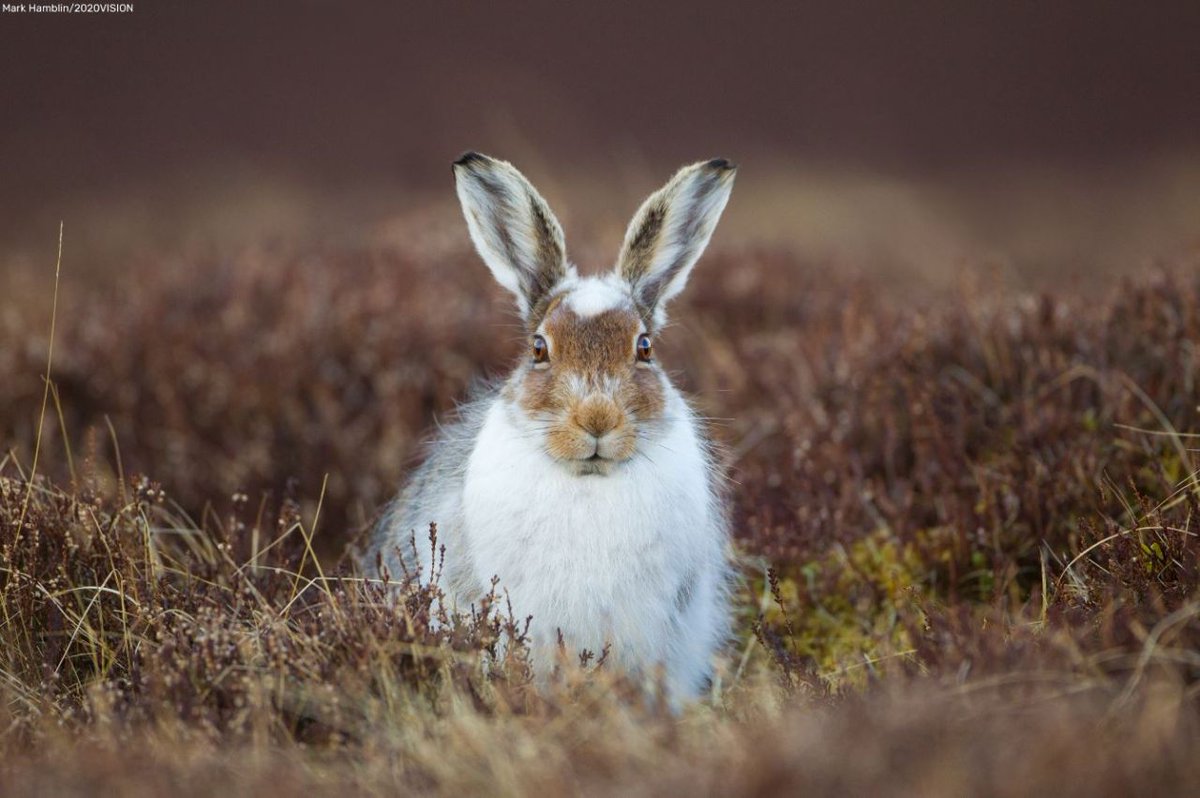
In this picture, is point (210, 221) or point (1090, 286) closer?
point (1090, 286)

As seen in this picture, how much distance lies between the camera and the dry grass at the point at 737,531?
8.77 ft

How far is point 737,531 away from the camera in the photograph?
5.32m

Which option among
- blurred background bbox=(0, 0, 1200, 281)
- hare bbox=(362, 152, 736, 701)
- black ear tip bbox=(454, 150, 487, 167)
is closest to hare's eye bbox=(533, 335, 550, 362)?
hare bbox=(362, 152, 736, 701)

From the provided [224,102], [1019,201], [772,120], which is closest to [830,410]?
[1019,201]

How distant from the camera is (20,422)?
7039 millimetres

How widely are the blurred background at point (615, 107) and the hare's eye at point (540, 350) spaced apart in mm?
8502

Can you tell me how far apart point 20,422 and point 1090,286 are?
667 centimetres

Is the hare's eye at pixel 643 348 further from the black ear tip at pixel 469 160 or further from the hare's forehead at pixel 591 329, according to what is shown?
the black ear tip at pixel 469 160

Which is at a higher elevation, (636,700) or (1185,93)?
(1185,93)

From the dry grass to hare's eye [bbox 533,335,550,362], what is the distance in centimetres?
68

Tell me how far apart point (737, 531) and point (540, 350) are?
1700 millimetres

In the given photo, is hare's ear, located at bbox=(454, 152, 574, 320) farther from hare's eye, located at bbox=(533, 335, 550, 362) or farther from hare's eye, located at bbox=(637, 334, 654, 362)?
hare's eye, located at bbox=(637, 334, 654, 362)

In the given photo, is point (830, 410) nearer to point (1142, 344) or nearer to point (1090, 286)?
point (1142, 344)

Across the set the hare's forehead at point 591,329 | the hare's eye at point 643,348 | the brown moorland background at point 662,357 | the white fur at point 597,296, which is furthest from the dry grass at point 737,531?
the hare's eye at point 643,348
